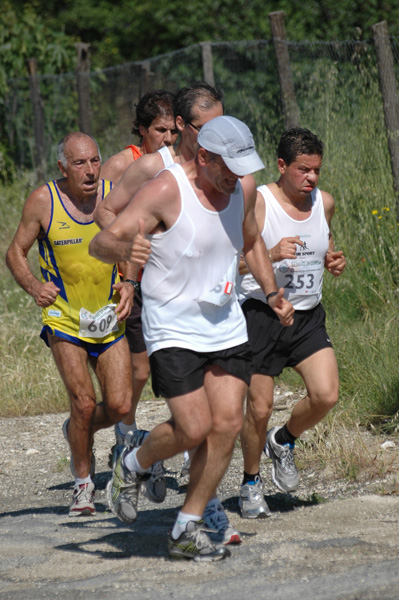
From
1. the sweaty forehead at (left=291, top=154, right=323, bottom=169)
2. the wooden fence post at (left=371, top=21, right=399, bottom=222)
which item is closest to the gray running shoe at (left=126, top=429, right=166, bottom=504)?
the sweaty forehead at (left=291, top=154, right=323, bottom=169)

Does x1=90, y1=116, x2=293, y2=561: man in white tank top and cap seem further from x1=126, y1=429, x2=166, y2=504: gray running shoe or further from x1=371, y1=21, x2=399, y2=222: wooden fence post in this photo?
x1=371, y1=21, x2=399, y2=222: wooden fence post

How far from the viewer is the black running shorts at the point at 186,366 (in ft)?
13.7

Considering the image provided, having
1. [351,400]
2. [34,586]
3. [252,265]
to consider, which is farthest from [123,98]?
[34,586]

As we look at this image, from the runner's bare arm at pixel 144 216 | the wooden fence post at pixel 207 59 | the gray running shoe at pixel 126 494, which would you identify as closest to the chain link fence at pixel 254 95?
the wooden fence post at pixel 207 59

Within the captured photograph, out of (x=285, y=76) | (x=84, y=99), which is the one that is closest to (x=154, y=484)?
(x=285, y=76)

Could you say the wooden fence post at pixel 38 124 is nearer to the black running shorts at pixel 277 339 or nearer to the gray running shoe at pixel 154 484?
the black running shorts at pixel 277 339

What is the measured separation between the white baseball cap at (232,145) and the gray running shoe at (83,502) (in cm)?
231

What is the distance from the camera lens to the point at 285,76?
8.51 m

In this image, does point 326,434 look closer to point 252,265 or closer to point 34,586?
point 252,265

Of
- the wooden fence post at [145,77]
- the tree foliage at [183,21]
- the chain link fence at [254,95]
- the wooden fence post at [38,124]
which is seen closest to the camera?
the chain link fence at [254,95]

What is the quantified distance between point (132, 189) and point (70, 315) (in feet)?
2.91

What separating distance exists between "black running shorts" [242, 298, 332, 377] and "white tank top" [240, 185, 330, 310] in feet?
0.28

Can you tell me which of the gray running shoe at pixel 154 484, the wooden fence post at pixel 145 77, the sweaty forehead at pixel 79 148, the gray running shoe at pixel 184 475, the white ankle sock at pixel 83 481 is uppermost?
the wooden fence post at pixel 145 77

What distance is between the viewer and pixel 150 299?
4.27 meters
